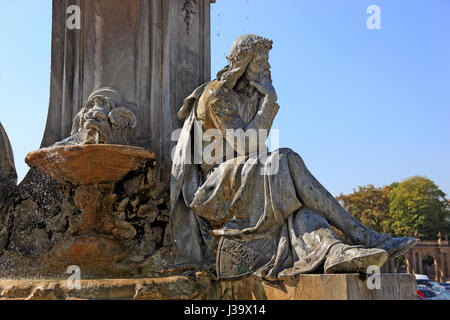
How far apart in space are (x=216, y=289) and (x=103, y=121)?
8.86 feet

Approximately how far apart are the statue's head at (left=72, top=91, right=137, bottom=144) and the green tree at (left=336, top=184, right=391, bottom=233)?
36.5m

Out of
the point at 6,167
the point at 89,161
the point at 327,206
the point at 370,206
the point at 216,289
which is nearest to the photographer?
the point at 327,206

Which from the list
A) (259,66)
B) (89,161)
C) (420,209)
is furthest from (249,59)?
(420,209)

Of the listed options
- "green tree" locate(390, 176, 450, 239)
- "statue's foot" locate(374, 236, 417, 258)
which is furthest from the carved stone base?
"green tree" locate(390, 176, 450, 239)

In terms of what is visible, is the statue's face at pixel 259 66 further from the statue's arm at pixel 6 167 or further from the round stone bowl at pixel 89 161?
the statue's arm at pixel 6 167

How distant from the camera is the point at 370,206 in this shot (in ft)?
139

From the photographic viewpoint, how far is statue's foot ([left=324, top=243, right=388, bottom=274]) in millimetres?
3979

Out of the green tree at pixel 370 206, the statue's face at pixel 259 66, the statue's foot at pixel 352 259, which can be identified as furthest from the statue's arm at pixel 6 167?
the green tree at pixel 370 206

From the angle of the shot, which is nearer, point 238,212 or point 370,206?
point 238,212

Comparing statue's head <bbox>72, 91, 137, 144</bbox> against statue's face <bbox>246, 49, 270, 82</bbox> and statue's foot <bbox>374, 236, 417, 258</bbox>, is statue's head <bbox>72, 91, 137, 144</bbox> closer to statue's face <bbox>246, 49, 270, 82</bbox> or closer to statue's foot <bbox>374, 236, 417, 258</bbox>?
statue's face <bbox>246, 49, 270, 82</bbox>

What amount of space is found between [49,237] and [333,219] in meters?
3.48

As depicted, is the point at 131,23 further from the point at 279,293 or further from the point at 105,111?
the point at 279,293

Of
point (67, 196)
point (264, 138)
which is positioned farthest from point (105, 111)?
point (264, 138)

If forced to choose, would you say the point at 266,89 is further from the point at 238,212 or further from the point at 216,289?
the point at 216,289
